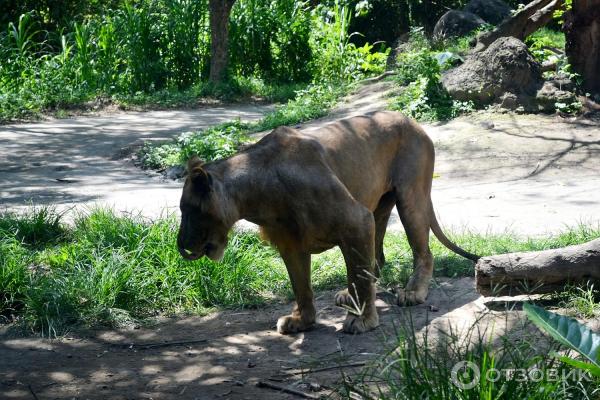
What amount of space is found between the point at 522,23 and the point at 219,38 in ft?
22.6

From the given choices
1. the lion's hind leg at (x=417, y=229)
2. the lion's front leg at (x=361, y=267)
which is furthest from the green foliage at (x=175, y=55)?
the lion's front leg at (x=361, y=267)

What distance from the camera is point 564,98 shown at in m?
12.4

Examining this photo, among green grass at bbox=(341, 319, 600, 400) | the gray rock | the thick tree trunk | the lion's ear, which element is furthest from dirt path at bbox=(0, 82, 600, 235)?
green grass at bbox=(341, 319, 600, 400)

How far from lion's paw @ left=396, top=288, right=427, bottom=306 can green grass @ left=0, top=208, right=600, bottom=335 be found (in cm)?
21

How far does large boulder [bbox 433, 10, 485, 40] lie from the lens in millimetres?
19922

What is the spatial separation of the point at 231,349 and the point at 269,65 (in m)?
15.4

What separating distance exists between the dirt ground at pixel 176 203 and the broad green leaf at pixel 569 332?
447mm

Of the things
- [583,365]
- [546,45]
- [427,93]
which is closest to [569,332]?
[583,365]

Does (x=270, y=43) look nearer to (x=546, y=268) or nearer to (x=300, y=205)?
(x=300, y=205)

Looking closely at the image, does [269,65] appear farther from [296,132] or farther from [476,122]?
[296,132]

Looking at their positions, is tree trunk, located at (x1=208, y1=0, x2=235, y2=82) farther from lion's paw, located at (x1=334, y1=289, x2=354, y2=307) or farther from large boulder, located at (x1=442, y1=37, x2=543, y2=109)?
lion's paw, located at (x1=334, y1=289, x2=354, y2=307)

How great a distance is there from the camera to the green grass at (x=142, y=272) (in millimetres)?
6484

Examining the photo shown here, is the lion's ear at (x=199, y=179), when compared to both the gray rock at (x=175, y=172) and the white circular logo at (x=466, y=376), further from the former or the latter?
the gray rock at (x=175, y=172)

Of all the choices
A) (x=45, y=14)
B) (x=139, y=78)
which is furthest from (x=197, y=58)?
(x=45, y=14)
